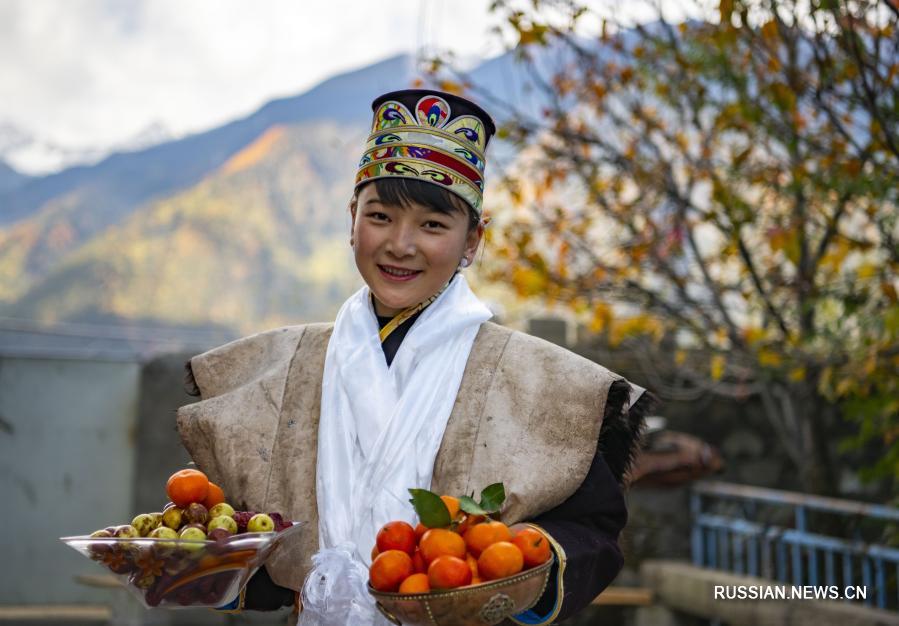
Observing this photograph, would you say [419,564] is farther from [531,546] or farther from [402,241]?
[402,241]

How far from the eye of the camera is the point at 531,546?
1.85 meters

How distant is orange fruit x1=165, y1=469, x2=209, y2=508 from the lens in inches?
80.2

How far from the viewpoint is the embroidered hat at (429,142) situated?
2.27 m

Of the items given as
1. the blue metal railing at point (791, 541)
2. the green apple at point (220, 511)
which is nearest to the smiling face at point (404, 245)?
the green apple at point (220, 511)

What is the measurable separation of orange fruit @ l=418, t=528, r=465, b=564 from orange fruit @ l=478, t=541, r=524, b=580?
0.04m

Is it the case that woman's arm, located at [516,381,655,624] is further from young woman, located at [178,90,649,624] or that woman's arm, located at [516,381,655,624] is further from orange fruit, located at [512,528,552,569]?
orange fruit, located at [512,528,552,569]

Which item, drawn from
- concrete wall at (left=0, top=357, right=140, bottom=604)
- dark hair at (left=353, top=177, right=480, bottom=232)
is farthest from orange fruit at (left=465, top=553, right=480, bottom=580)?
concrete wall at (left=0, top=357, right=140, bottom=604)

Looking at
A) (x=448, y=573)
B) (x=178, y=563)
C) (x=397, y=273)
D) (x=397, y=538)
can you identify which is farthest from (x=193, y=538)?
(x=397, y=273)

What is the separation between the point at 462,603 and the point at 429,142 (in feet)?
3.40

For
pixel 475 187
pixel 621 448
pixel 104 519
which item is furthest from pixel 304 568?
pixel 104 519

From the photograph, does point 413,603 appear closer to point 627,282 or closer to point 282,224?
point 627,282

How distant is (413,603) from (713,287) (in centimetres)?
439

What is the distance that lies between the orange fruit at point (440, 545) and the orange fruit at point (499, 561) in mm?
42

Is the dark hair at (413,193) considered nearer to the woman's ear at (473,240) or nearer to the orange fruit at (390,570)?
the woman's ear at (473,240)
